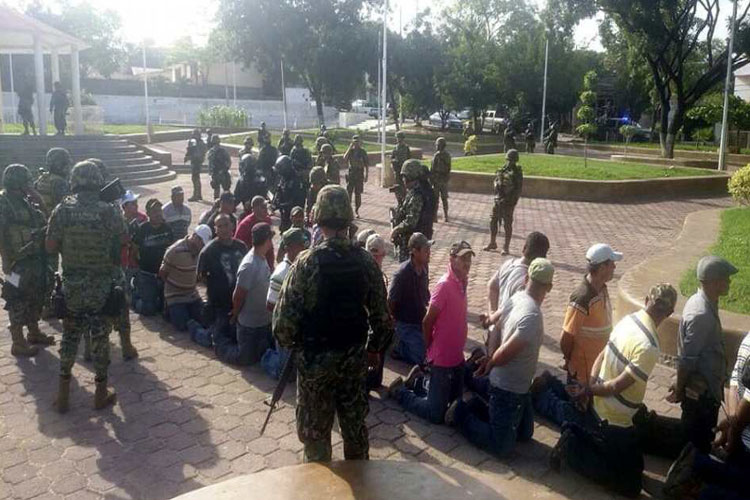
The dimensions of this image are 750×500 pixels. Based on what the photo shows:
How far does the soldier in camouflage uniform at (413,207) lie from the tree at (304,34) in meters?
32.9

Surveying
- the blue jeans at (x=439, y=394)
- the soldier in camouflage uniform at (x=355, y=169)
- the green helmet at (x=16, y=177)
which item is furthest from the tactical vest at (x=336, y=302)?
the soldier in camouflage uniform at (x=355, y=169)

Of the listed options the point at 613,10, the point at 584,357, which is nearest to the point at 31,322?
the point at 584,357

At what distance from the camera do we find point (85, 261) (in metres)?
5.29

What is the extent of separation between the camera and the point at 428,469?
3.90 m

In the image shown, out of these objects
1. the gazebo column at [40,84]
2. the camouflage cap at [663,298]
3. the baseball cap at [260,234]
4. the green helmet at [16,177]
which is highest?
the gazebo column at [40,84]

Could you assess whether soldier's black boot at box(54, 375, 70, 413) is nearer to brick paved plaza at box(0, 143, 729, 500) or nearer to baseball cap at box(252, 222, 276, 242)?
brick paved plaza at box(0, 143, 729, 500)

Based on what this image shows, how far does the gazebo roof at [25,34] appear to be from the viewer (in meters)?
21.8

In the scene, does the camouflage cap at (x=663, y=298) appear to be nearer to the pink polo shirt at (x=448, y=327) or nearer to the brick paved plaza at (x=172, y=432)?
the brick paved plaza at (x=172, y=432)

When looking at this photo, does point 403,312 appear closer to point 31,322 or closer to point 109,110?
point 31,322

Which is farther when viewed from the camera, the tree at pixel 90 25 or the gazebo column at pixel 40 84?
the tree at pixel 90 25

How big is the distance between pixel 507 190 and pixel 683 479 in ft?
24.6

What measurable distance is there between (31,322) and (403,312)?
3606 mm

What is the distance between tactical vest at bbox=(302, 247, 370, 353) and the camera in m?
3.70

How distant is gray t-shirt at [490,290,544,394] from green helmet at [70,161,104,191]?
10.7ft
